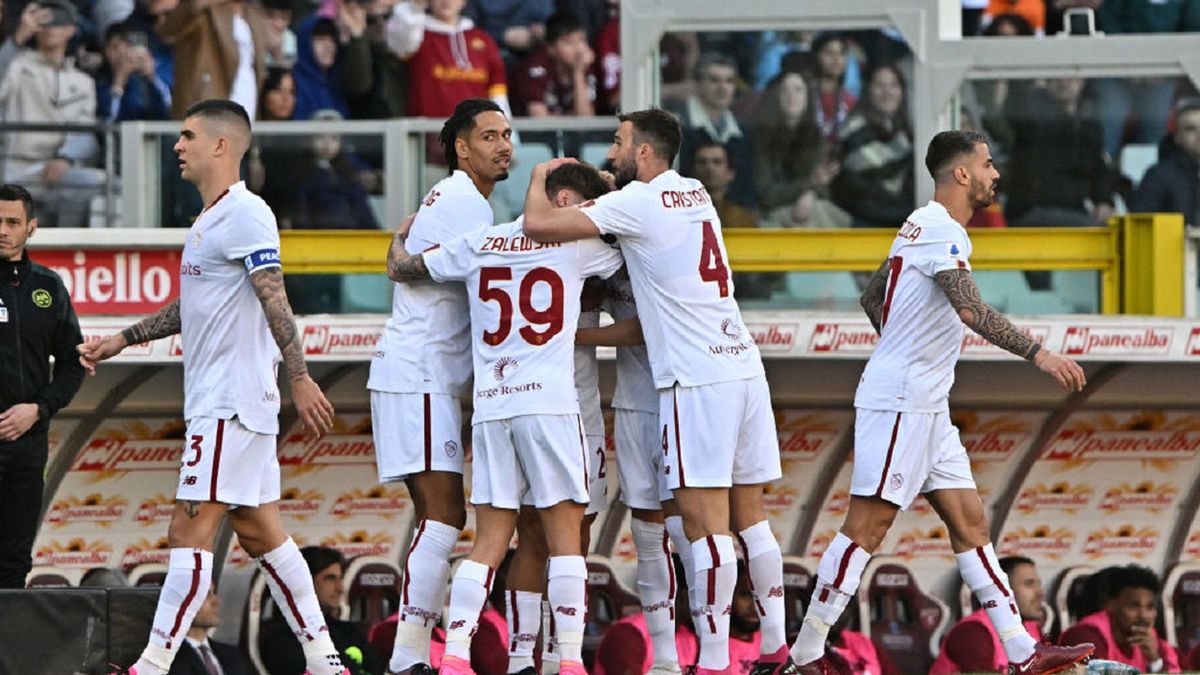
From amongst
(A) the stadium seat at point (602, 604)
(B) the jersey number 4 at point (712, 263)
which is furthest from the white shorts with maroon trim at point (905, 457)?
(A) the stadium seat at point (602, 604)

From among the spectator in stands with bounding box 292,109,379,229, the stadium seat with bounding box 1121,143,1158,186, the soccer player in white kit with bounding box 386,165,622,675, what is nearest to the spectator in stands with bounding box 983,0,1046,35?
the stadium seat with bounding box 1121,143,1158,186

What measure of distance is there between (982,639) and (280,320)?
5.13m

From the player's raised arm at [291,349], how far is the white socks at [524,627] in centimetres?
124

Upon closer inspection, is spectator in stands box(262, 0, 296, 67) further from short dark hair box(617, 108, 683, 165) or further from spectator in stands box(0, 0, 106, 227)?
short dark hair box(617, 108, 683, 165)

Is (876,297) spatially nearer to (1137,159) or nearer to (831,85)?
(831,85)

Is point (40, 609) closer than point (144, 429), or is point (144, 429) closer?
point (40, 609)

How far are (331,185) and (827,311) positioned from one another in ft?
8.83

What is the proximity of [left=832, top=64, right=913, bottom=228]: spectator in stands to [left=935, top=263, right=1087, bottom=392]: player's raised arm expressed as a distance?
10.2 ft

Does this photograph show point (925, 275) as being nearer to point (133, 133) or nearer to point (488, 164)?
point (488, 164)

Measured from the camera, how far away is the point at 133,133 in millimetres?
12797

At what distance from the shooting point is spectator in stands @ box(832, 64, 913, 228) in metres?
12.4

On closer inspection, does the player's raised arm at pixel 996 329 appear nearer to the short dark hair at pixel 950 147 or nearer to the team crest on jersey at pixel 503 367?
the short dark hair at pixel 950 147

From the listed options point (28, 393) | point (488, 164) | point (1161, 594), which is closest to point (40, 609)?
point (28, 393)

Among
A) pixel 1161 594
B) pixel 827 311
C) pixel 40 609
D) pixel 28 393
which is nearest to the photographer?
pixel 40 609
